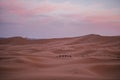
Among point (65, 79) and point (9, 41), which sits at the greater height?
point (9, 41)

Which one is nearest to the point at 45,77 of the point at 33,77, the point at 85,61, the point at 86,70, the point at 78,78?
the point at 33,77

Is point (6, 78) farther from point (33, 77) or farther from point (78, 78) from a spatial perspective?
A: point (78, 78)

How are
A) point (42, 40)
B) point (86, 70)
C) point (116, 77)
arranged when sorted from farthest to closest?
point (42, 40), point (86, 70), point (116, 77)

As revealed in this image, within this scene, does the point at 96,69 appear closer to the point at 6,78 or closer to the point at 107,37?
the point at 6,78

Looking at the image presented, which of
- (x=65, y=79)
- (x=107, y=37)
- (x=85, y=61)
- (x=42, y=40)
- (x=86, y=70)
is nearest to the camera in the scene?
(x=65, y=79)

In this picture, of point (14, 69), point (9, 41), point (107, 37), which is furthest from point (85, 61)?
point (9, 41)

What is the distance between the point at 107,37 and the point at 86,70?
750 cm

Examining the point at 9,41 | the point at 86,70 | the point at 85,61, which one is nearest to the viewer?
the point at 86,70

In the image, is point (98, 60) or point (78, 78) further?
point (98, 60)

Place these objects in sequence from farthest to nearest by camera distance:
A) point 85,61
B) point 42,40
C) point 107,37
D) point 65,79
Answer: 1. point 42,40
2. point 107,37
3. point 85,61
4. point 65,79

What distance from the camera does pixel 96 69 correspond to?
2.72 meters

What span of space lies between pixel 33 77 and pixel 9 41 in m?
8.67

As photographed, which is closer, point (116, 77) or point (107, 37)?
point (116, 77)

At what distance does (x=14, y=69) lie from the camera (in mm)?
2721
